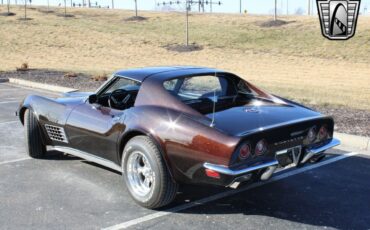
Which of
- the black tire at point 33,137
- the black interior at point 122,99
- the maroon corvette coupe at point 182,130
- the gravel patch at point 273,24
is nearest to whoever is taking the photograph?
the maroon corvette coupe at point 182,130

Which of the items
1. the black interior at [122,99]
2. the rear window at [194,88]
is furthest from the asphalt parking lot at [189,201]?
the rear window at [194,88]

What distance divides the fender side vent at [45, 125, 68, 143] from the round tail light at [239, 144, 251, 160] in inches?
101

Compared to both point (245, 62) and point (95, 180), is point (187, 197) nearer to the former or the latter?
point (95, 180)

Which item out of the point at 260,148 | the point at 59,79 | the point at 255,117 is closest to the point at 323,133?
the point at 255,117

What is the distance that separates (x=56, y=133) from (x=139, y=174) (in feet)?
5.48

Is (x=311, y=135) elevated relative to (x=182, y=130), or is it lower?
lower

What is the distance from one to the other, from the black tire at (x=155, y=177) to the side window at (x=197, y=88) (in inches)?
32.1

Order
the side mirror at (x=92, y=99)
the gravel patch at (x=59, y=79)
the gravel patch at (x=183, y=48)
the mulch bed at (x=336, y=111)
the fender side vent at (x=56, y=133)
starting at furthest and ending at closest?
the gravel patch at (x=183, y=48) → the gravel patch at (x=59, y=79) → the mulch bed at (x=336, y=111) → the fender side vent at (x=56, y=133) → the side mirror at (x=92, y=99)

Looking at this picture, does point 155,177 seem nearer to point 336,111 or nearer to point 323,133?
point 323,133

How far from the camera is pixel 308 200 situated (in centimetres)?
511

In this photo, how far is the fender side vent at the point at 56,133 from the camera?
19.8 ft

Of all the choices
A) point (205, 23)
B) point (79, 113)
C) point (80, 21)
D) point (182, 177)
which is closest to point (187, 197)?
point (182, 177)

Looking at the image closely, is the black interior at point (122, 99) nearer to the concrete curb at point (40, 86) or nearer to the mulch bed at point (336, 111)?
the mulch bed at point (336, 111)

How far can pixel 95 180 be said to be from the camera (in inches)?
228
